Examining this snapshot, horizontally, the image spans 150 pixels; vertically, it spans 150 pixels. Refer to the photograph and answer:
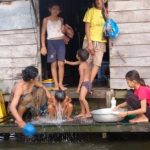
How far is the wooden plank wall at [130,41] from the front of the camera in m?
9.31

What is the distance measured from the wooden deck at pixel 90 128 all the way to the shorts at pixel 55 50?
1.61 m

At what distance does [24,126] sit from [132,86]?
1.88 meters

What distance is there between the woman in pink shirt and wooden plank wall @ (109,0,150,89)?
0.84m

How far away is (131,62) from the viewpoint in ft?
31.0

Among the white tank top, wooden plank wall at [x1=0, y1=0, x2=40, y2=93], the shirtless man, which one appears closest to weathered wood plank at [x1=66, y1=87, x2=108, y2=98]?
the shirtless man

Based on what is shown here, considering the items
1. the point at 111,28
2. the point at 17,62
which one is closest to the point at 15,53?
the point at 17,62

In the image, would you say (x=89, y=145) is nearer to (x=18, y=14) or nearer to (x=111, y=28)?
(x=111, y=28)

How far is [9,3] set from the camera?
32.3 ft

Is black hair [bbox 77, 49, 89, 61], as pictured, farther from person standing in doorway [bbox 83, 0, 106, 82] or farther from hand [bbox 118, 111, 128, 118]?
hand [bbox 118, 111, 128, 118]

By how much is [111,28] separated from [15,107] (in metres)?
2.21

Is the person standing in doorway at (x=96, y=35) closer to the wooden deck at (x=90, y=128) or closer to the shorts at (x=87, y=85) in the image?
the shorts at (x=87, y=85)

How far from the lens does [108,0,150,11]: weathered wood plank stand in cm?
927

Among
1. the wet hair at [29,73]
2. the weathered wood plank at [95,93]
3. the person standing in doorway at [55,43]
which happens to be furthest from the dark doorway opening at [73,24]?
the wet hair at [29,73]

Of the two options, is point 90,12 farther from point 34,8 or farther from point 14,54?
point 14,54
